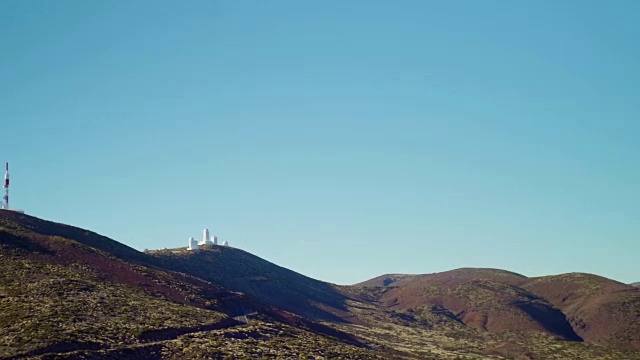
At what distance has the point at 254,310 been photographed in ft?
319

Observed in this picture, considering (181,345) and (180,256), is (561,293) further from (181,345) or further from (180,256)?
(181,345)

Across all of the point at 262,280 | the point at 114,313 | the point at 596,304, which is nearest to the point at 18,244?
the point at 114,313

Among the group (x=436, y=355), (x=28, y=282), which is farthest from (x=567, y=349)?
(x=28, y=282)

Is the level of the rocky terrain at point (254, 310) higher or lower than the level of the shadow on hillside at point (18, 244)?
lower

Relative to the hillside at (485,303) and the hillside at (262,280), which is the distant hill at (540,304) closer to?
the hillside at (485,303)

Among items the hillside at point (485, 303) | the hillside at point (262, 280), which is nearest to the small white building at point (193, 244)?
the hillside at point (262, 280)

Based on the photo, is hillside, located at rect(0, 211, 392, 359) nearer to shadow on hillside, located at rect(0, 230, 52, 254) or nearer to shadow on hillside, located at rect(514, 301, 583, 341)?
shadow on hillside, located at rect(0, 230, 52, 254)

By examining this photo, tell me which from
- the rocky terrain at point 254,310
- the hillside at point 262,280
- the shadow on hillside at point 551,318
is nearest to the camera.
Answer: the rocky terrain at point 254,310

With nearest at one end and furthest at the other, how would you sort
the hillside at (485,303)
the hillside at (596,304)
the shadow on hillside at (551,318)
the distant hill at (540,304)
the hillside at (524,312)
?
the hillside at (524,312)
the hillside at (596,304)
the distant hill at (540,304)
the shadow on hillside at (551,318)
the hillside at (485,303)

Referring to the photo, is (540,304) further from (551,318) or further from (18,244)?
(18,244)

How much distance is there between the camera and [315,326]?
103000mm

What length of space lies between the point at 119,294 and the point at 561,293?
118 meters

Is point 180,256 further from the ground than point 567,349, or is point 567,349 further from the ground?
point 180,256

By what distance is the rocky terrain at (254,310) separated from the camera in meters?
66.5
